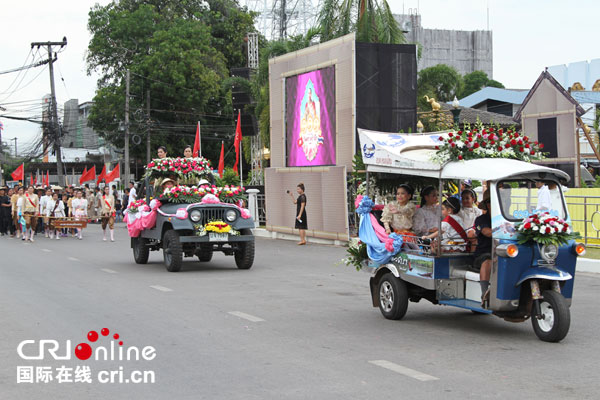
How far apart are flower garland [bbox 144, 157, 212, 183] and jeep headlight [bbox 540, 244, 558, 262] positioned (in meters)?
10.4

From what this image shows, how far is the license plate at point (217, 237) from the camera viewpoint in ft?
51.9

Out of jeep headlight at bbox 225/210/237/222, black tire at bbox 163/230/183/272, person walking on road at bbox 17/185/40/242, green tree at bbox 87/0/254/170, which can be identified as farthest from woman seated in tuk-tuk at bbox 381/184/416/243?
green tree at bbox 87/0/254/170

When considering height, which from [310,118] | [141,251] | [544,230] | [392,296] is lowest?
[141,251]

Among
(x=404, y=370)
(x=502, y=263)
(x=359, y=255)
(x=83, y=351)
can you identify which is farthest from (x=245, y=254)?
(x=404, y=370)

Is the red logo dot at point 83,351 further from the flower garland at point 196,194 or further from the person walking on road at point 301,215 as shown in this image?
the person walking on road at point 301,215

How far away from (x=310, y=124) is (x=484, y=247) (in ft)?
54.3

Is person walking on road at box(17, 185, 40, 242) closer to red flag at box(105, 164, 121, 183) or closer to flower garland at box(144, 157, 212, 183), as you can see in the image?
flower garland at box(144, 157, 212, 183)

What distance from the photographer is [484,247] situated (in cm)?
911

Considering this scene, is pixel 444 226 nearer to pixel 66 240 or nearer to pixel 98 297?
pixel 98 297

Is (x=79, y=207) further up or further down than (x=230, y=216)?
further down

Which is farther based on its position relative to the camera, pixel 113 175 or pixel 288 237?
pixel 113 175

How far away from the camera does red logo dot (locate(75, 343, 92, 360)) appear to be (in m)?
7.81

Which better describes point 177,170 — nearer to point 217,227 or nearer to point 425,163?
point 217,227

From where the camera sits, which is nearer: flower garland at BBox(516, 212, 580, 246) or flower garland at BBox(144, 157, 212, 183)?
flower garland at BBox(516, 212, 580, 246)
